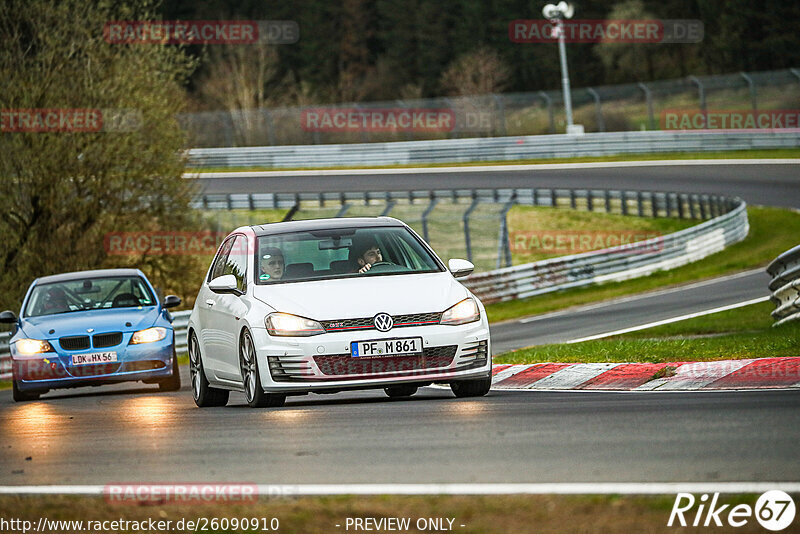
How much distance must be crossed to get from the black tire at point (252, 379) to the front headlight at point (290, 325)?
25cm

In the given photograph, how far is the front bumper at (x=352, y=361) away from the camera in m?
10.5

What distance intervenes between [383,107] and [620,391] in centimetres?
5171

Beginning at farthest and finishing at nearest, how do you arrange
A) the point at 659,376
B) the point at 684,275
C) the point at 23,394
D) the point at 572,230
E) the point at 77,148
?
the point at 572,230, the point at 684,275, the point at 77,148, the point at 23,394, the point at 659,376

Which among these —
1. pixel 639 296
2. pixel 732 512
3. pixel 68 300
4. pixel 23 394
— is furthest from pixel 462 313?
pixel 639 296

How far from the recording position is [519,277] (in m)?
31.9

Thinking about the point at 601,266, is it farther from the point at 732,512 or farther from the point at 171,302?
the point at 732,512

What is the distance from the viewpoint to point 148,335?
15.8m

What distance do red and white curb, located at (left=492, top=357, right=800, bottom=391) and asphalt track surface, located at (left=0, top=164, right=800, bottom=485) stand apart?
618 millimetres

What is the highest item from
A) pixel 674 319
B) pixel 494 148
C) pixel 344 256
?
pixel 344 256

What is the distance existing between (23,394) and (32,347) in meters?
→ 0.69

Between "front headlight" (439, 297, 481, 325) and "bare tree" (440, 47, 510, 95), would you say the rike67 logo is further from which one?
"bare tree" (440, 47, 510, 95)

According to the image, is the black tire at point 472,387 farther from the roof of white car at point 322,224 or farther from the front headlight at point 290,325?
the roof of white car at point 322,224

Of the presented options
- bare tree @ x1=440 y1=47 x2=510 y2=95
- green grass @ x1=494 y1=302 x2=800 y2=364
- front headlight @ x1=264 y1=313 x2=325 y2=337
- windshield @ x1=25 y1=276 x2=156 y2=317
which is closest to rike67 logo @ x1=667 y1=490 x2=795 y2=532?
front headlight @ x1=264 y1=313 x2=325 y2=337

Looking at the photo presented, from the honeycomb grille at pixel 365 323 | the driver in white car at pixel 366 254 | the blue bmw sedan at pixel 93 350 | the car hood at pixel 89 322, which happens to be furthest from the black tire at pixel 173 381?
the honeycomb grille at pixel 365 323
